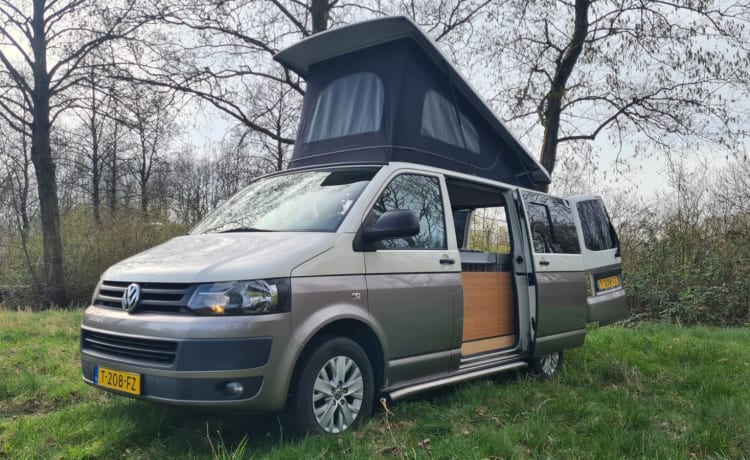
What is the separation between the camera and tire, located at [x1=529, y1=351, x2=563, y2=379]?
6.05 m

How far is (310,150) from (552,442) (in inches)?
141

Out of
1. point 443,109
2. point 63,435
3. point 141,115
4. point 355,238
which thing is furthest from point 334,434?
point 141,115

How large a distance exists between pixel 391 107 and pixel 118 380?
126 inches

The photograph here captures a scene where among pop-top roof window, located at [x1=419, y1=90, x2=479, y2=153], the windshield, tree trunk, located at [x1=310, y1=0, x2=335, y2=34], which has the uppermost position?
tree trunk, located at [x1=310, y1=0, x2=335, y2=34]

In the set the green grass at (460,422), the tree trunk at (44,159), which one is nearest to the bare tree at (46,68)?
the tree trunk at (44,159)

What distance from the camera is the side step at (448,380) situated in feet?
14.0

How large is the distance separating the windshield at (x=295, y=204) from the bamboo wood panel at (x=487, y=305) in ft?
5.18

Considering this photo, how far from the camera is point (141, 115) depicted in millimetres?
14344

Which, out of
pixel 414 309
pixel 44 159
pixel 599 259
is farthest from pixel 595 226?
pixel 44 159

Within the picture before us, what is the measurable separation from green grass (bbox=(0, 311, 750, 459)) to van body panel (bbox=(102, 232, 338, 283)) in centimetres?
98

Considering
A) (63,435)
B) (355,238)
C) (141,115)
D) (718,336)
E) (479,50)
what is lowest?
(718,336)

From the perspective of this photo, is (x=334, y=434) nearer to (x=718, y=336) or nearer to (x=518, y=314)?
(x=518, y=314)

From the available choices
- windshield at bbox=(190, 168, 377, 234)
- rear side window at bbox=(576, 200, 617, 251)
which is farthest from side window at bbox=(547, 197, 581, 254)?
windshield at bbox=(190, 168, 377, 234)

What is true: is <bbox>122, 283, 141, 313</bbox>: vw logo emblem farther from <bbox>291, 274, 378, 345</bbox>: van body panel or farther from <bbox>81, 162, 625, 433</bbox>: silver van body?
<bbox>291, 274, 378, 345</bbox>: van body panel
